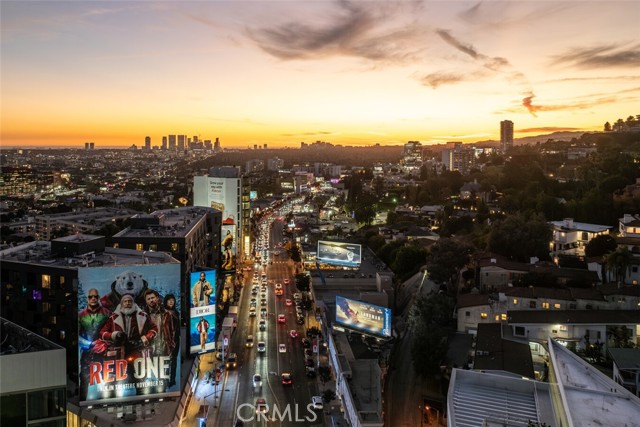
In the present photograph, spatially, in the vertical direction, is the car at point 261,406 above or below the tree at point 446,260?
below

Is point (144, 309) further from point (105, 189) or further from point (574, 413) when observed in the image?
point (105, 189)

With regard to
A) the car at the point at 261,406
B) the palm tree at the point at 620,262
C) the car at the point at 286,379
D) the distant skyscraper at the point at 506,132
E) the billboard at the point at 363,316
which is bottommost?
the car at the point at 261,406

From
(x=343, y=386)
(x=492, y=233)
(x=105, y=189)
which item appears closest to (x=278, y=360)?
(x=343, y=386)

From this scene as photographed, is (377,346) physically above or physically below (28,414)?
below

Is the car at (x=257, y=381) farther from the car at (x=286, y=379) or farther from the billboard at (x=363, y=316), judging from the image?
the billboard at (x=363, y=316)

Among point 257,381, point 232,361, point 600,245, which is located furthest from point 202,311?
point 600,245

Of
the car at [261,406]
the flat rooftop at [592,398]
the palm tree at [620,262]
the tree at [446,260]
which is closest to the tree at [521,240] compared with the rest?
the tree at [446,260]

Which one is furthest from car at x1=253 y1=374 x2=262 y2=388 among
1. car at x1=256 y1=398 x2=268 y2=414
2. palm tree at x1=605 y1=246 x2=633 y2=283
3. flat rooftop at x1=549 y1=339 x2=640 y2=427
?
palm tree at x1=605 y1=246 x2=633 y2=283
